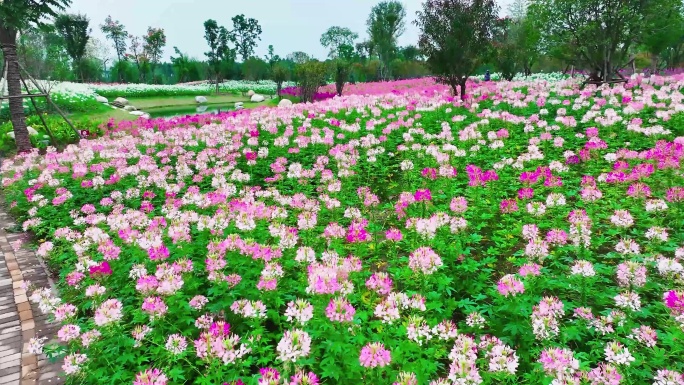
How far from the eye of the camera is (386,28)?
57969 millimetres

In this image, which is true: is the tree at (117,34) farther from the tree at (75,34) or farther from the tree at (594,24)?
the tree at (594,24)

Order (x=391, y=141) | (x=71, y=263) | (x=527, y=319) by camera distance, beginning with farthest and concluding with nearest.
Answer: (x=391, y=141) < (x=71, y=263) < (x=527, y=319)

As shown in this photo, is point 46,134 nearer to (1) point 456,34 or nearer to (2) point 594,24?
(1) point 456,34

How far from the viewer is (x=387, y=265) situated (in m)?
5.47

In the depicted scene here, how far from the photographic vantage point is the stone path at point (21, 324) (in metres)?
4.09

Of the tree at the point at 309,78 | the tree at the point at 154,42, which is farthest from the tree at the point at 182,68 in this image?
the tree at the point at 309,78

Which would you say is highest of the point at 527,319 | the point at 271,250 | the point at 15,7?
the point at 15,7

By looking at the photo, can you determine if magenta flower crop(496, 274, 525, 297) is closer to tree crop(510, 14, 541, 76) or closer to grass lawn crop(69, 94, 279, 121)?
tree crop(510, 14, 541, 76)

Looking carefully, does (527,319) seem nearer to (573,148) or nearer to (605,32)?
(573,148)

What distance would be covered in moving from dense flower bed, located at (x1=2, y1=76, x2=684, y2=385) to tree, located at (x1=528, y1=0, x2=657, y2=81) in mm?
10147

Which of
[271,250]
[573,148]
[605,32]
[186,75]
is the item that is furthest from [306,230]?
[186,75]

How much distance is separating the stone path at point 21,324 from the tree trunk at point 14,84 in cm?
808

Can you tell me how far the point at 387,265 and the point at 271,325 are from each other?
179cm

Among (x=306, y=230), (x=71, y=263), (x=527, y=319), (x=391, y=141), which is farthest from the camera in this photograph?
(x=391, y=141)
